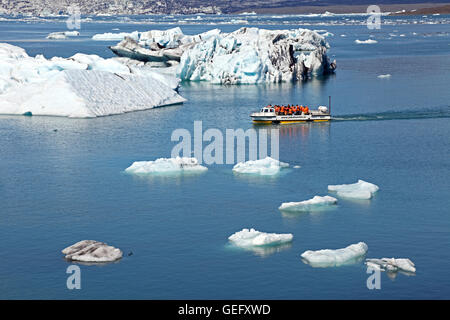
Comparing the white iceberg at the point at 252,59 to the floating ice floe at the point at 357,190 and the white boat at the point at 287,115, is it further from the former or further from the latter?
the floating ice floe at the point at 357,190

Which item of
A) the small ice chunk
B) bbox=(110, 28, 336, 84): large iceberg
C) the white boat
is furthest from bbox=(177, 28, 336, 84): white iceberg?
the small ice chunk

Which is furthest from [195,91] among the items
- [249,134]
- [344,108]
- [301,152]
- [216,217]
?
[216,217]

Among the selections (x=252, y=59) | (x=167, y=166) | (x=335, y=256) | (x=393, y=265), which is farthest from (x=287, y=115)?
(x=393, y=265)

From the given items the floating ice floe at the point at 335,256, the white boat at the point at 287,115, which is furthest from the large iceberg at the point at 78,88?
the floating ice floe at the point at 335,256

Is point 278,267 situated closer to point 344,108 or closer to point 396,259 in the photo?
point 396,259

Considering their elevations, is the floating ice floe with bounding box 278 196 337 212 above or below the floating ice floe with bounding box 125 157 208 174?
below

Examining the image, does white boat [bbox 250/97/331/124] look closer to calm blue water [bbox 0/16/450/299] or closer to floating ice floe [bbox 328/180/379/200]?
calm blue water [bbox 0/16/450/299]
